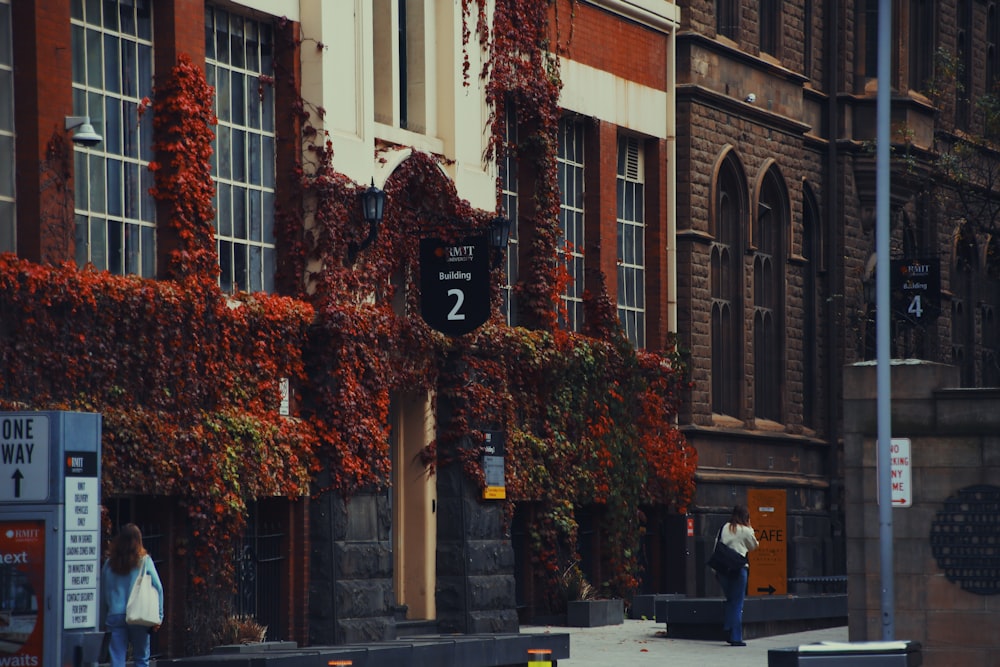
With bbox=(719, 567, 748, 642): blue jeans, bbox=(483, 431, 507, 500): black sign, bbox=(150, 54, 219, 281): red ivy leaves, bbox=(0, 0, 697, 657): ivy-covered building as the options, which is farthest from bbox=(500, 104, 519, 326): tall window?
bbox=(150, 54, 219, 281): red ivy leaves

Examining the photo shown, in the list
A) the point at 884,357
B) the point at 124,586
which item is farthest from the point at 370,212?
the point at 124,586

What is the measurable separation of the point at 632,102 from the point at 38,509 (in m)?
18.1

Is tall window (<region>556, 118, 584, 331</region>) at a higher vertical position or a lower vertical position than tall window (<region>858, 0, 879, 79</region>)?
lower

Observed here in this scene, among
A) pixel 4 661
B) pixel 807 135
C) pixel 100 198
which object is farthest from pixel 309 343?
pixel 807 135

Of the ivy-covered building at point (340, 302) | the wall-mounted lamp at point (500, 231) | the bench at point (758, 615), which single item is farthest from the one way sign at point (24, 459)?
the bench at point (758, 615)

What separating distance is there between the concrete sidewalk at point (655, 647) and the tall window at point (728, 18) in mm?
10515

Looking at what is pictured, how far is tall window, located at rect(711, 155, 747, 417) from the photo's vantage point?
33875 mm

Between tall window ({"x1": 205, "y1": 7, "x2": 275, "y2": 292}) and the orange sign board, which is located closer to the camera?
tall window ({"x1": 205, "y1": 7, "x2": 275, "y2": 292})

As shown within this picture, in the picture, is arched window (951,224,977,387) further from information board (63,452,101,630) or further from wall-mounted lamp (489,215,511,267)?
information board (63,452,101,630)

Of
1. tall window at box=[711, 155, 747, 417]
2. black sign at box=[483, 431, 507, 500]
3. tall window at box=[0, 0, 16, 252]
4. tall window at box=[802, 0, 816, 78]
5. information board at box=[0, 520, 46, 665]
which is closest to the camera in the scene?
information board at box=[0, 520, 46, 665]

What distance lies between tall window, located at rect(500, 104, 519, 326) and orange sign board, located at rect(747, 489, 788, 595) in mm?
6460

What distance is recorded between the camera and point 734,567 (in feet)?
83.2

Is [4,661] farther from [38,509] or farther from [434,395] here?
[434,395]

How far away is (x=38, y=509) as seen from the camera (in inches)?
594
